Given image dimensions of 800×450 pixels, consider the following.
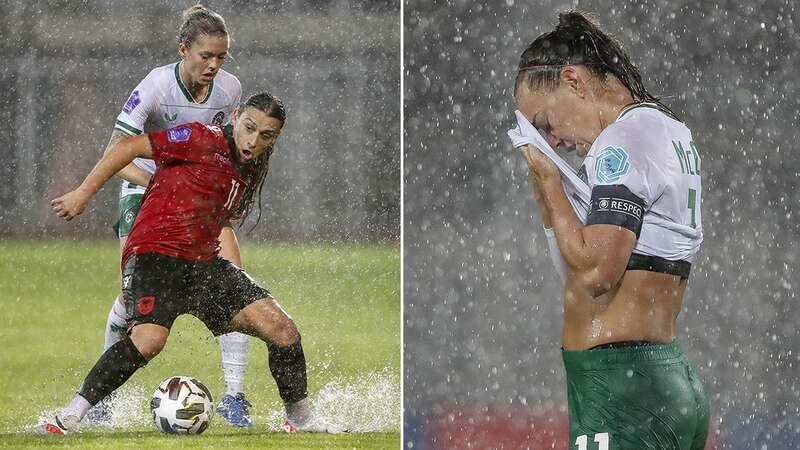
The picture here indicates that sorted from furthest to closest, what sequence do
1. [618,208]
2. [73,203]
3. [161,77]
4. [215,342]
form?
[215,342]
[161,77]
[73,203]
[618,208]

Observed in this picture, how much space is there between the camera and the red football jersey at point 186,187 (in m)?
3.34

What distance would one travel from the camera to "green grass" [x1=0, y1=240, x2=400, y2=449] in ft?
11.8

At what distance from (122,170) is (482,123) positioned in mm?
1526

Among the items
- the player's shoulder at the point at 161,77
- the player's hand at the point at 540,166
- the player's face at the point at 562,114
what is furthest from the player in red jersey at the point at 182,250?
the player's hand at the point at 540,166

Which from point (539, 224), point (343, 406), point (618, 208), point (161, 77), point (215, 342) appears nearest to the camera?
point (618, 208)

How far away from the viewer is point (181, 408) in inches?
139

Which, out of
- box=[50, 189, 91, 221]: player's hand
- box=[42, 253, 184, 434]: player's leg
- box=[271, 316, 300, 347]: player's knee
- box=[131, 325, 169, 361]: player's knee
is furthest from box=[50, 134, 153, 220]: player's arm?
box=[271, 316, 300, 347]: player's knee

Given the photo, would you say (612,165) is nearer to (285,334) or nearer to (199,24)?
(285,334)

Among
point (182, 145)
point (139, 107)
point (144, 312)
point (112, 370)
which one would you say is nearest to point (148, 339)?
point (144, 312)

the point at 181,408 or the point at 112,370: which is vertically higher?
the point at 112,370

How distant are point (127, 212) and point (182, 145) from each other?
366mm

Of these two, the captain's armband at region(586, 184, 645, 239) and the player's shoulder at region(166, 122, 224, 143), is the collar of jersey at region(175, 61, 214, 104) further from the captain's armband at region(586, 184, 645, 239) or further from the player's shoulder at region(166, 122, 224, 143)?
the captain's armband at region(586, 184, 645, 239)

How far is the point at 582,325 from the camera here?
177 centimetres

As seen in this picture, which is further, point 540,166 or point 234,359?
point 234,359
